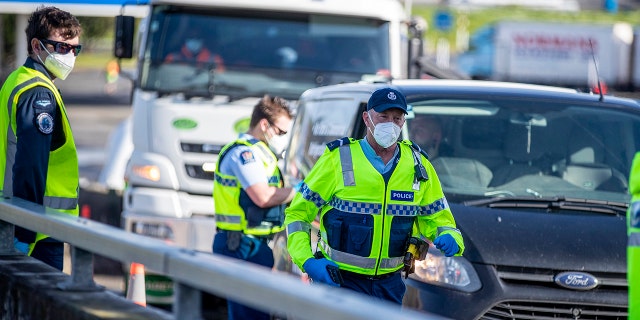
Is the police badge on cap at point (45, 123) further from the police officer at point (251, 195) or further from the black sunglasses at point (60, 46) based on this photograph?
the police officer at point (251, 195)

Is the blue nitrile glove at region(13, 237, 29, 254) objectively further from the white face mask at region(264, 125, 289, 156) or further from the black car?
the white face mask at region(264, 125, 289, 156)

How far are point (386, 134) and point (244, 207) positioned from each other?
227 centimetres

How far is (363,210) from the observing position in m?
5.82

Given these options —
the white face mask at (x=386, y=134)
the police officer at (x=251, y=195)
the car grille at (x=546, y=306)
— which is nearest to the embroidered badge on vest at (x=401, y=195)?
the white face mask at (x=386, y=134)

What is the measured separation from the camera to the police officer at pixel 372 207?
19.1 feet

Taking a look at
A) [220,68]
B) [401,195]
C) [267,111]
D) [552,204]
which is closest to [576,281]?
[552,204]

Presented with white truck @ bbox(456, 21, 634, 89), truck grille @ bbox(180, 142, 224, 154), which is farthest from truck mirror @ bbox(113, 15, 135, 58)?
white truck @ bbox(456, 21, 634, 89)

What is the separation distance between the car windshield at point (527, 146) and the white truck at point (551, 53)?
41956mm

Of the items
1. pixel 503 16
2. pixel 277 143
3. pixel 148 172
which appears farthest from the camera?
pixel 503 16

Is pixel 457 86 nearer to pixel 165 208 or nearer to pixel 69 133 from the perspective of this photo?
pixel 69 133

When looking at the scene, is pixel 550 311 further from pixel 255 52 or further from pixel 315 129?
pixel 255 52

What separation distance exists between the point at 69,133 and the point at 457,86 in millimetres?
2598

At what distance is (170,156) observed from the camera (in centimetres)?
1166

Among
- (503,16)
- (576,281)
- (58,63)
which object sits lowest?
(576,281)
